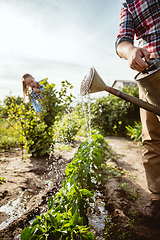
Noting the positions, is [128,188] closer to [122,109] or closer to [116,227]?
[116,227]

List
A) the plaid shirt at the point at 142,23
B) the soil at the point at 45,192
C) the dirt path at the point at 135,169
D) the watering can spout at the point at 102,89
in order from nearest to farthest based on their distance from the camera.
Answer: the watering can spout at the point at 102,89 < the plaid shirt at the point at 142,23 < the soil at the point at 45,192 < the dirt path at the point at 135,169

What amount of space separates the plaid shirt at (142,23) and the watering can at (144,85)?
0.32m

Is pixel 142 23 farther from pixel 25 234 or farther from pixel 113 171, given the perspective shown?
pixel 113 171

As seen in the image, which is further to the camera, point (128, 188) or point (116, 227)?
point (128, 188)

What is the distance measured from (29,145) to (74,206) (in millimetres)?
2717

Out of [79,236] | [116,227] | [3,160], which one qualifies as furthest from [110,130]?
[79,236]

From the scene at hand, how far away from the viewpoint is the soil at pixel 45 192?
1573 millimetres

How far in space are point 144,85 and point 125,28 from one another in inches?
23.9

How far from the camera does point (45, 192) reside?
2.21 m

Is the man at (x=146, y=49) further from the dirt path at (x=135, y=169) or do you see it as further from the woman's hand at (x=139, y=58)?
the dirt path at (x=135, y=169)

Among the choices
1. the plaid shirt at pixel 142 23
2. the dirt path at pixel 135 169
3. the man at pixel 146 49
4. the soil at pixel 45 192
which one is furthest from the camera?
the dirt path at pixel 135 169

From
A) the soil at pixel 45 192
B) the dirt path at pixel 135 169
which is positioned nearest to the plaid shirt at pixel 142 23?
the soil at pixel 45 192

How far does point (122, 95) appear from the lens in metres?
1.16

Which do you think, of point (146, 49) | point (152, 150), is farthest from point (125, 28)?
point (152, 150)
